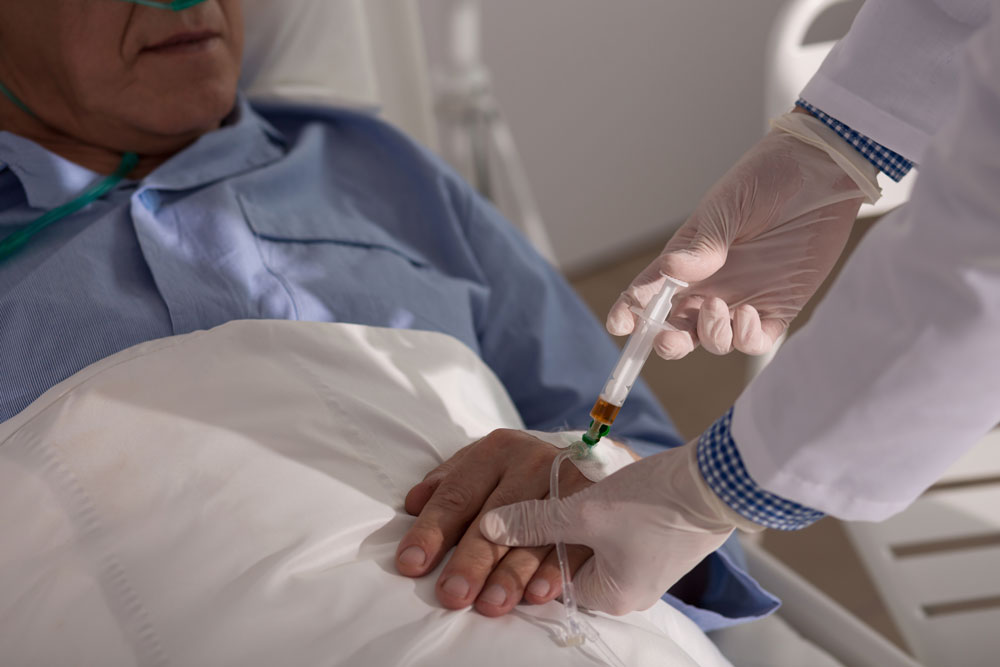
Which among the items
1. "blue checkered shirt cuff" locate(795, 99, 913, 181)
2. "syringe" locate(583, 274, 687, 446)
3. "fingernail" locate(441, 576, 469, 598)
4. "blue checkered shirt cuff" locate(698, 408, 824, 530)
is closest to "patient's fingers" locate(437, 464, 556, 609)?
"fingernail" locate(441, 576, 469, 598)

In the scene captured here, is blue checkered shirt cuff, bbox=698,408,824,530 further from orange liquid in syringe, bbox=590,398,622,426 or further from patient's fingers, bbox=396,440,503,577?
patient's fingers, bbox=396,440,503,577

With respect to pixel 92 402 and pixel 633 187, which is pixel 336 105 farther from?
pixel 633 187

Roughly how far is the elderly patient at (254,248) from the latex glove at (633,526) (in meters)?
0.03

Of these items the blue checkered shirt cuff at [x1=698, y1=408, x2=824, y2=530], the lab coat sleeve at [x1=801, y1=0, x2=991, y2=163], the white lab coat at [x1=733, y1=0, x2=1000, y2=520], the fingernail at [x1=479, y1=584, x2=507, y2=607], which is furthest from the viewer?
the lab coat sleeve at [x1=801, y1=0, x2=991, y2=163]

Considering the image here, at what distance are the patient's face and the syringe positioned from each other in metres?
0.66

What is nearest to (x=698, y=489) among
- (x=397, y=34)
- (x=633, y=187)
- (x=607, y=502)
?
(x=607, y=502)

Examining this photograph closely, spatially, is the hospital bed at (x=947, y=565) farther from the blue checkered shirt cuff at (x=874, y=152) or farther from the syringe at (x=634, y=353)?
the syringe at (x=634, y=353)

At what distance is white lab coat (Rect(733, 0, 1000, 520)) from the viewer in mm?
548

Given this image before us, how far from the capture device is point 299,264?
1104mm

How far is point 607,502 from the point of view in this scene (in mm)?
736

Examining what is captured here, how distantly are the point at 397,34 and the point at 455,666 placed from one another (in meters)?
1.25

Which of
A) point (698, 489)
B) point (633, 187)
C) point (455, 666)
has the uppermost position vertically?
point (698, 489)

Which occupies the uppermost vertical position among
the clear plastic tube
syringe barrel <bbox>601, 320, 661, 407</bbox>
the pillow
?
the pillow

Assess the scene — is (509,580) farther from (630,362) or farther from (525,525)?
(630,362)
